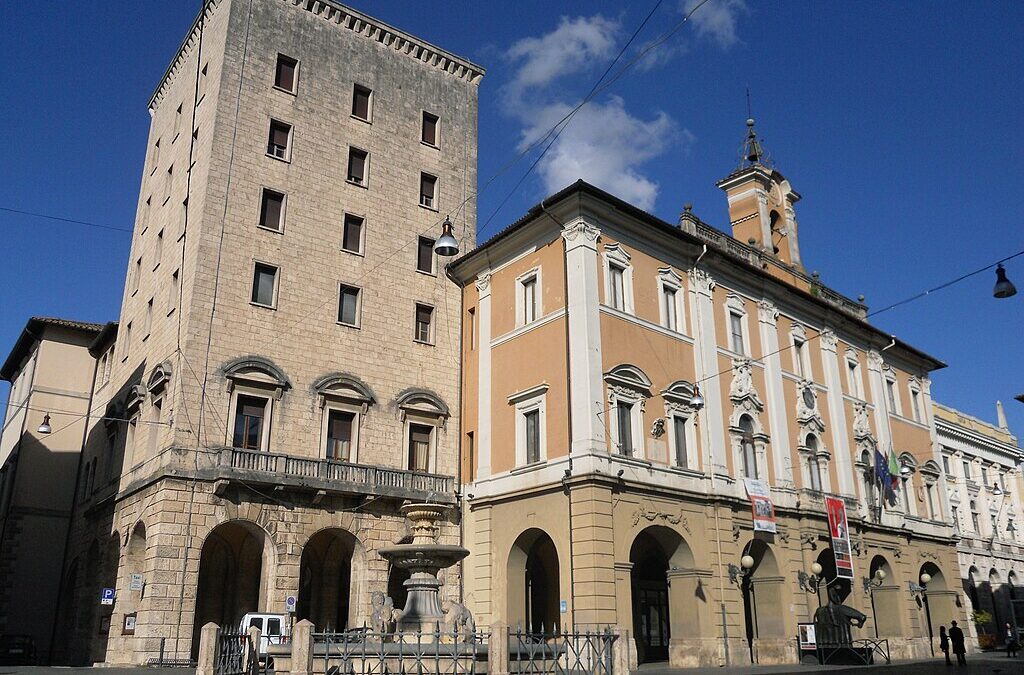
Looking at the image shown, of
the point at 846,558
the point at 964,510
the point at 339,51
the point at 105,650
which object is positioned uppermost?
the point at 339,51

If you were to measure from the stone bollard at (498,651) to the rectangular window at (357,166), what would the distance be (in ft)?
64.1

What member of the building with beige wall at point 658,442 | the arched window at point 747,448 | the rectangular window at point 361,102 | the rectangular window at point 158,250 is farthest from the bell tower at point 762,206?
the rectangular window at point 158,250

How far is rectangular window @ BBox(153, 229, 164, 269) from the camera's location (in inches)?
1203

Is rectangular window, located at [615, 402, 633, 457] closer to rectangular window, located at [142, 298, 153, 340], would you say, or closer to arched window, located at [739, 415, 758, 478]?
arched window, located at [739, 415, 758, 478]

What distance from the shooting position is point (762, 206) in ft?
124

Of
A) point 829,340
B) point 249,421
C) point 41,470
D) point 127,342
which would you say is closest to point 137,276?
point 127,342

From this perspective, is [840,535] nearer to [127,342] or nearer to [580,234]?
[580,234]

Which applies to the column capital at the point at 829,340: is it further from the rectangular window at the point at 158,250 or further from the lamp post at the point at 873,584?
the rectangular window at the point at 158,250

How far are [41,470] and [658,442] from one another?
90.3ft

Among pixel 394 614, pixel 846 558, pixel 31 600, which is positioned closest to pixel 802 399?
pixel 846 558

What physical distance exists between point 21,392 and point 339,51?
952 inches

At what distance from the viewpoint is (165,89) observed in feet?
116

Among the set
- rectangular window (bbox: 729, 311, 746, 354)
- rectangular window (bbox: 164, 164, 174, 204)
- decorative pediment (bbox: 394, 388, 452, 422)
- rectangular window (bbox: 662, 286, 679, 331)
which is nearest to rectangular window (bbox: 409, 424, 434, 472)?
decorative pediment (bbox: 394, 388, 452, 422)

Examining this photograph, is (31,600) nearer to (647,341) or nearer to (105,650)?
(105,650)
